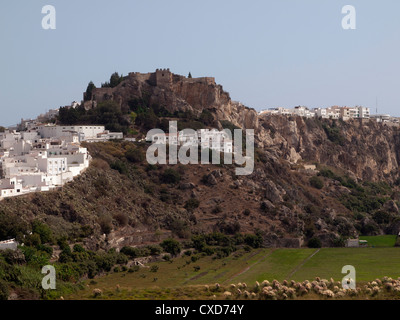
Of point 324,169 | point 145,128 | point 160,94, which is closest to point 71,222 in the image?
point 145,128

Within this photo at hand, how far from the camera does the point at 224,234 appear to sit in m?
43.0

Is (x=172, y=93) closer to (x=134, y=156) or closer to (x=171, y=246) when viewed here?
(x=134, y=156)

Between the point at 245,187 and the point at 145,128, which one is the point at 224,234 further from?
the point at 145,128

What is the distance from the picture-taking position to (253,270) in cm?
3412

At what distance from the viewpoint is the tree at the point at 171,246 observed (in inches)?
1476

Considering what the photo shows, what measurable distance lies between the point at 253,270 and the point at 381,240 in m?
17.3

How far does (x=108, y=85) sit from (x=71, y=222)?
36.8 meters

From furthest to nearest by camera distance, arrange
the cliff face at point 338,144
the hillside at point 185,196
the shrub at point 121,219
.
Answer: the cliff face at point 338,144, the shrub at point 121,219, the hillside at point 185,196

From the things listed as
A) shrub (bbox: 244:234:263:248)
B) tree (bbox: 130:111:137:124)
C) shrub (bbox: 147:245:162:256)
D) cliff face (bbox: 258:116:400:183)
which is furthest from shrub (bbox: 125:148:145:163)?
cliff face (bbox: 258:116:400:183)

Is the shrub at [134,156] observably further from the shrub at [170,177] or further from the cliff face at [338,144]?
the cliff face at [338,144]

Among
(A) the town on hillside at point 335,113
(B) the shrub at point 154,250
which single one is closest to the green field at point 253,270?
(B) the shrub at point 154,250

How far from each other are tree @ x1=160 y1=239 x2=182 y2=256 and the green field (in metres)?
0.62

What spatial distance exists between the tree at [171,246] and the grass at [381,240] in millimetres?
15980

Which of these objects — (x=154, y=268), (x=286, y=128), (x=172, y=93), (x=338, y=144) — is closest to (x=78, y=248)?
(x=154, y=268)
